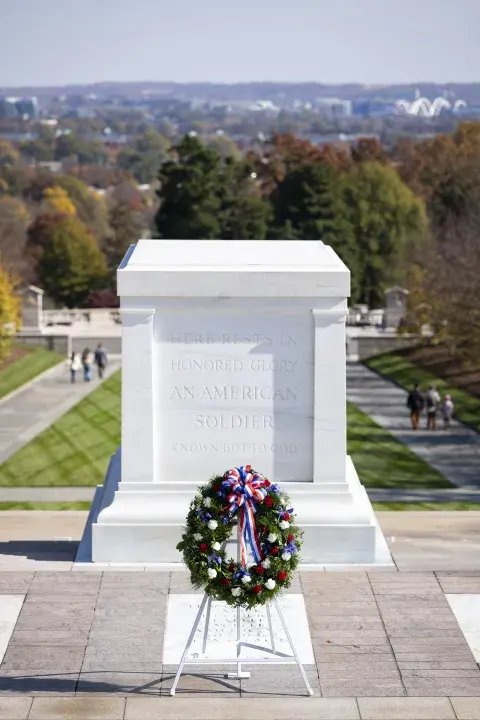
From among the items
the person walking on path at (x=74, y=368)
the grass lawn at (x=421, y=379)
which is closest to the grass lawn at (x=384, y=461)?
the grass lawn at (x=421, y=379)

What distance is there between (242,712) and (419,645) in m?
2.29

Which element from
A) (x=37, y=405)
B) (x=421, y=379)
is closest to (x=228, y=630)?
(x=37, y=405)

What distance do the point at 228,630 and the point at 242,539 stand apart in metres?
1.79

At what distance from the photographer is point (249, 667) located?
13.5 m

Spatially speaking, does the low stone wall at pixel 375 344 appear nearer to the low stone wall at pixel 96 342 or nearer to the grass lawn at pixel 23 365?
the low stone wall at pixel 96 342

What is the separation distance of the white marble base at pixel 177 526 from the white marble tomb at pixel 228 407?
0.01 meters

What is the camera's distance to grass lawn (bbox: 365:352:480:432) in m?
38.5

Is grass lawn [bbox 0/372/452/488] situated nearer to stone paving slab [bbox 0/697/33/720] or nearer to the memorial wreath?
the memorial wreath

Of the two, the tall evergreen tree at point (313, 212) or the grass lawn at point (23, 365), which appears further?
the tall evergreen tree at point (313, 212)

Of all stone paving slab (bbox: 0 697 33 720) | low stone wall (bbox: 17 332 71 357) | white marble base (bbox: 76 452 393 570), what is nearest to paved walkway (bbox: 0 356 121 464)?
low stone wall (bbox: 17 332 71 357)

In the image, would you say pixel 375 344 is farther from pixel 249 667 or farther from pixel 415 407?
pixel 249 667

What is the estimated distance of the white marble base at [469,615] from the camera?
14.1m

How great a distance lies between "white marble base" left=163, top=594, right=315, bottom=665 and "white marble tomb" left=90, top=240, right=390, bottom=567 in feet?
4.01

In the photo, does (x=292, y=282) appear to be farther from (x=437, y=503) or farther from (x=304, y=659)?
(x=437, y=503)
